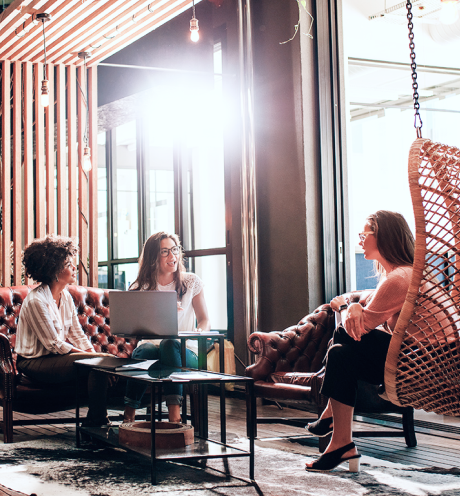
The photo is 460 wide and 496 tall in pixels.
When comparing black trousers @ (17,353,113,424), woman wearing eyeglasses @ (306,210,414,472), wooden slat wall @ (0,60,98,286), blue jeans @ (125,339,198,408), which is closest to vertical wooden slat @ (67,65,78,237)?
wooden slat wall @ (0,60,98,286)

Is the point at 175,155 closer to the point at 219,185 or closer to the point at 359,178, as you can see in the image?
the point at 219,185

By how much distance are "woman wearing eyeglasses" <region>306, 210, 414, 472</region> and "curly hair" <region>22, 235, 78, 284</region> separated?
1871 mm

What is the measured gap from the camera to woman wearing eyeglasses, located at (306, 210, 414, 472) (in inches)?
104

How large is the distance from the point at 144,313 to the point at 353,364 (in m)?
1.05

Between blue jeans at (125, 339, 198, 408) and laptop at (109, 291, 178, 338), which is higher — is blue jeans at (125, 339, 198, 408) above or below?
below

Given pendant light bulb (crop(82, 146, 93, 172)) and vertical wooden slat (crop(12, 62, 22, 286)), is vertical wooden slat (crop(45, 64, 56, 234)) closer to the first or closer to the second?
vertical wooden slat (crop(12, 62, 22, 286))

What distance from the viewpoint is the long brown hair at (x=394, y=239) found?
282 cm

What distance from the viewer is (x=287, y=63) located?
5141 millimetres

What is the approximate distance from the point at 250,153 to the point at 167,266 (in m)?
1.72

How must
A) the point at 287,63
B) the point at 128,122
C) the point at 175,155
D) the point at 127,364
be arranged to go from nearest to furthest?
the point at 127,364 → the point at 287,63 → the point at 175,155 → the point at 128,122

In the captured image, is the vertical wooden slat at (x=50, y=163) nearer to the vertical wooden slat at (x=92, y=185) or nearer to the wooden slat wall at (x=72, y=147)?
the wooden slat wall at (x=72, y=147)

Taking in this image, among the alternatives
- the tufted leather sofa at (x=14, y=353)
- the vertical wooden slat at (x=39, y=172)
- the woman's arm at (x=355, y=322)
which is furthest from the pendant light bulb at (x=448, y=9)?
the vertical wooden slat at (x=39, y=172)

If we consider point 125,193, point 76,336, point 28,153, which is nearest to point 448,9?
point 76,336

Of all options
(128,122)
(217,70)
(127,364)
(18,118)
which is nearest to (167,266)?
(127,364)
